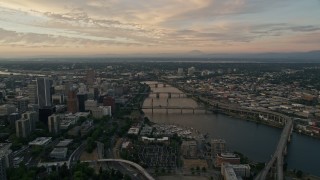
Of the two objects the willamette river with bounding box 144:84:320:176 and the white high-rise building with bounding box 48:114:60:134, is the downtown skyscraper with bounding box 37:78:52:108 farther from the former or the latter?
the white high-rise building with bounding box 48:114:60:134

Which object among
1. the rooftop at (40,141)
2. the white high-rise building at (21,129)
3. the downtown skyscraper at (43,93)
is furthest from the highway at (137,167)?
the downtown skyscraper at (43,93)

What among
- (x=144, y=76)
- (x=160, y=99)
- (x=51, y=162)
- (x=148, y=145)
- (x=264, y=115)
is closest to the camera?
(x=51, y=162)

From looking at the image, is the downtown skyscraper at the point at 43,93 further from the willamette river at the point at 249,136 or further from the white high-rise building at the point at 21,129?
the white high-rise building at the point at 21,129

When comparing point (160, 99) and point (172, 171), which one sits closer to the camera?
point (172, 171)

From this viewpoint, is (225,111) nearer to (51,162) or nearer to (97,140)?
(97,140)

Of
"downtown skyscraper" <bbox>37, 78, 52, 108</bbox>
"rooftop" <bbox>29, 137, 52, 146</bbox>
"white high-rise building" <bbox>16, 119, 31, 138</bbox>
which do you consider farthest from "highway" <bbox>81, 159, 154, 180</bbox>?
"downtown skyscraper" <bbox>37, 78, 52, 108</bbox>

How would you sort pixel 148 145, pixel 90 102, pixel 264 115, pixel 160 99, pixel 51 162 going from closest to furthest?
pixel 51 162 < pixel 148 145 < pixel 264 115 < pixel 90 102 < pixel 160 99

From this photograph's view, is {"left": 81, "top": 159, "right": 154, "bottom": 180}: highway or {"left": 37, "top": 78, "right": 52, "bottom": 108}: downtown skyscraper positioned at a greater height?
{"left": 37, "top": 78, "right": 52, "bottom": 108}: downtown skyscraper

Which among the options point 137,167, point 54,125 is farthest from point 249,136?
point 54,125

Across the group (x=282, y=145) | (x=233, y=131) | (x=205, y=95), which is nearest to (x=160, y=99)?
(x=205, y=95)
